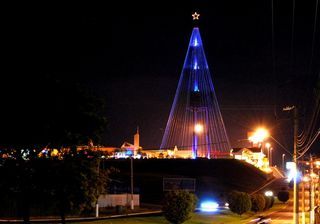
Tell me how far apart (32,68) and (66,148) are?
4205 millimetres

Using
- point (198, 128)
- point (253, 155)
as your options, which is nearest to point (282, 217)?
point (198, 128)

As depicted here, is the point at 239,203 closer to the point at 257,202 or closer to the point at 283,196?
the point at 257,202

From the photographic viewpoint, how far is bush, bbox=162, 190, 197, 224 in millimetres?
39750

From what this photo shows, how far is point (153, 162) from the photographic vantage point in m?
85.2

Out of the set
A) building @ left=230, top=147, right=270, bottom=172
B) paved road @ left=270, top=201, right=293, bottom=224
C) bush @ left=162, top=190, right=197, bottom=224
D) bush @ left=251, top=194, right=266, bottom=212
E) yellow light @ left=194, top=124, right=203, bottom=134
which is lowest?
paved road @ left=270, top=201, right=293, bottom=224

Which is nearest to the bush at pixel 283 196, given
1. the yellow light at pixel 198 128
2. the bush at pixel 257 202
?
the yellow light at pixel 198 128

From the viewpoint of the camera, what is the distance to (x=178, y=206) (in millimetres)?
39750

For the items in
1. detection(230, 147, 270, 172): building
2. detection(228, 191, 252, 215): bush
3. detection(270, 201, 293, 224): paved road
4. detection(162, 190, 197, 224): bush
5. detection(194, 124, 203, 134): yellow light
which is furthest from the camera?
detection(230, 147, 270, 172): building

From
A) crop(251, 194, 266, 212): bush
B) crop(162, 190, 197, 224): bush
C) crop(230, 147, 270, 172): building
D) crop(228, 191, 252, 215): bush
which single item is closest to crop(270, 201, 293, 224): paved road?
crop(251, 194, 266, 212): bush

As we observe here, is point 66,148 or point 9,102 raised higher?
point 9,102

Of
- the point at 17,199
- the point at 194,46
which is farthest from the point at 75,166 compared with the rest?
the point at 194,46

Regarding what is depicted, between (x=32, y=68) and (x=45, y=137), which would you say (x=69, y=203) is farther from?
(x=32, y=68)

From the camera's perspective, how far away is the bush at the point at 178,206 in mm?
39750

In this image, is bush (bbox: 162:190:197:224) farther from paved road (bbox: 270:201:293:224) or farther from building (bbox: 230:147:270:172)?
building (bbox: 230:147:270:172)
